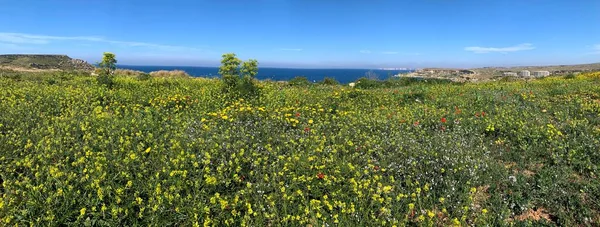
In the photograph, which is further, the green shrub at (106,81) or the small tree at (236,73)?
the green shrub at (106,81)

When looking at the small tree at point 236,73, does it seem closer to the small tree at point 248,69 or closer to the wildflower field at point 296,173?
the small tree at point 248,69

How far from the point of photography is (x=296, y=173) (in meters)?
5.30

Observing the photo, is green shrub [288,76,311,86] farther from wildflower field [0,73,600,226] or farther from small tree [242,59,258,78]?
wildflower field [0,73,600,226]

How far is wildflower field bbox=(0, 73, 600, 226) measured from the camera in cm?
446

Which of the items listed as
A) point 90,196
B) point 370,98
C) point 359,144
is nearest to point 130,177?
point 90,196

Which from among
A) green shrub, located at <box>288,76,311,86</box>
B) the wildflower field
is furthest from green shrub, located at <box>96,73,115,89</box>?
green shrub, located at <box>288,76,311,86</box>

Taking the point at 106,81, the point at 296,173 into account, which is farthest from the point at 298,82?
the point at 296,173

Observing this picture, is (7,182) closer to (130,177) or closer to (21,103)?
(130,177)

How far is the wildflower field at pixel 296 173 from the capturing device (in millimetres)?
4457

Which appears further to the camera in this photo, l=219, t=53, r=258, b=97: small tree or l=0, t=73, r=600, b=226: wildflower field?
l=219, t=53, r=258, b=97: small tree

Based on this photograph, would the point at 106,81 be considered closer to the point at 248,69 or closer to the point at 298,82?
the point at 248,69

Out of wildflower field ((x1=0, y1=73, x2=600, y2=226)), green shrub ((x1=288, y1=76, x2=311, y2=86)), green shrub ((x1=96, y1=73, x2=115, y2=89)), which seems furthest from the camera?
green shrub ((x1=288, y1=76, x2=311, y2=86))

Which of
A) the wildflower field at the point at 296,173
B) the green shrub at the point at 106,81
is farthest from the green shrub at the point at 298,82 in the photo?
the wildflower field at the point at 296,173

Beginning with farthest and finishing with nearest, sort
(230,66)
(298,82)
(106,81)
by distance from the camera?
1. (298,82)
2. (230,66)
3. (106,81)
